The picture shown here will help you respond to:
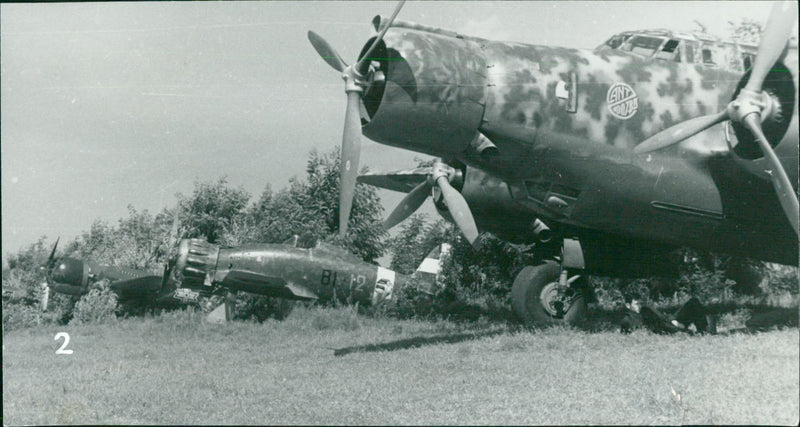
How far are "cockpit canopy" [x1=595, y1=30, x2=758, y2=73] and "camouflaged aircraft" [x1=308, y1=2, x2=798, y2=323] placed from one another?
25mm

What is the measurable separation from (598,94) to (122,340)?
35.8ft

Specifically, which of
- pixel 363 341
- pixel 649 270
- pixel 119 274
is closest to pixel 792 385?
pixel 649 270

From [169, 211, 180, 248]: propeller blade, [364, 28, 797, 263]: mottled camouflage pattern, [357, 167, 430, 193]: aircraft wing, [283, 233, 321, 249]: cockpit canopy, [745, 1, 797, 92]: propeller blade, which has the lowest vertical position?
[169, 211, 180, 248]: propeller blade

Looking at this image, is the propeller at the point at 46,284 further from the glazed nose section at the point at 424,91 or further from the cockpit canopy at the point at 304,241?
the glazed nose section at the point at 424,91

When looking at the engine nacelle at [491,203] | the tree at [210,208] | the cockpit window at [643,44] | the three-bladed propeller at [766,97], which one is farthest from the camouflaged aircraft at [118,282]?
the three-bladed propeller at [766,97]

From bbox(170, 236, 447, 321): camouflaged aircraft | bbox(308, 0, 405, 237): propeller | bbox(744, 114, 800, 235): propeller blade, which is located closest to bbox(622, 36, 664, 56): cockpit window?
bbox(744, 114, 800, 235): propeller blade

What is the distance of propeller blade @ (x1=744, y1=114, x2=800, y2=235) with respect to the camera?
928 centimetres

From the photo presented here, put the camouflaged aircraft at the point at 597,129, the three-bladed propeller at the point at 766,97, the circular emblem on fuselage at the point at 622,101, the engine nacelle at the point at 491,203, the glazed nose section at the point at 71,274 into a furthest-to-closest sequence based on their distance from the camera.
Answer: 1. the glazed nose section at the point at 71,274
2. the engine nacelle at the point at 491,203
3. the circular emblem on fuselage at the point at 622,101
4. the camouflaged aircraft at the point at 597,129
5. the three-bladed propeller at the point at 766,97

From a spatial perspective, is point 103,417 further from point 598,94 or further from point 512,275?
point 512,275

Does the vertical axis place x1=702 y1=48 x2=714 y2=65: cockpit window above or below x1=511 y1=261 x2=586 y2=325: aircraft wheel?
above

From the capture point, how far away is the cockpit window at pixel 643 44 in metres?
11.7

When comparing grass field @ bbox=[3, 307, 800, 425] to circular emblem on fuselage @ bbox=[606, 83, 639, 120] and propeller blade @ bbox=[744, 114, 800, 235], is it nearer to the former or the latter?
propeller blade @ bbox=[744, 114, 800, 235]

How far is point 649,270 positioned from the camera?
527 inches

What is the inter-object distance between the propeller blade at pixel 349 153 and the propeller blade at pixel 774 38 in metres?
5.90
